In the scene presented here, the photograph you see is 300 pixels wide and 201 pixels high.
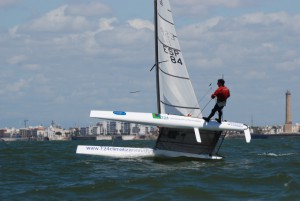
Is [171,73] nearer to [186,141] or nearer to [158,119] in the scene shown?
[158,119]

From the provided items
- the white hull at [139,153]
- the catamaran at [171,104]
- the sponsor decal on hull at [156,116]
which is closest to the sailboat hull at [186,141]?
the catamaran at [171,104]

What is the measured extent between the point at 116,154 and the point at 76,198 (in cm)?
906

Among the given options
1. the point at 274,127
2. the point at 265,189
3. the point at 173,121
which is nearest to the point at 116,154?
the point at 173,121

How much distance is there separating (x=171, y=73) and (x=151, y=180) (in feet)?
23.7

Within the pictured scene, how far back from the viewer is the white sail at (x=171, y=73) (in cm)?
2667

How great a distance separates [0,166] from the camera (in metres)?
25.9

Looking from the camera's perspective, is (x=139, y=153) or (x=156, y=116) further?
(x=139, y=153)

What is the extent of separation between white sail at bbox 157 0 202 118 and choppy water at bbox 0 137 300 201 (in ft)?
6.67

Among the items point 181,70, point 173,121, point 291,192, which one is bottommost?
point 291,192

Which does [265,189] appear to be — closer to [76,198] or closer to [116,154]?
[76,198]

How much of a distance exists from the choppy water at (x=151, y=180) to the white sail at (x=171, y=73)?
2.03 metres

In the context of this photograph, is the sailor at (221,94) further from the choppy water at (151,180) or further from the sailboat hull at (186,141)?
the choppy water at (151,180)

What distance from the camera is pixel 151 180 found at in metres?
20.3

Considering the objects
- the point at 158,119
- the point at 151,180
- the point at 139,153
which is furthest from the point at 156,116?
the point at 151,180
